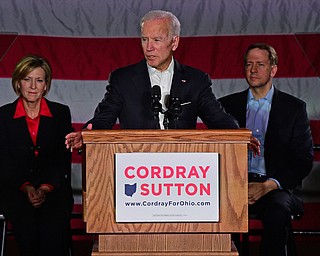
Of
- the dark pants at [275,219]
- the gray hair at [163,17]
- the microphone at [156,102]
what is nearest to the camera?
the microphone at [156,102]

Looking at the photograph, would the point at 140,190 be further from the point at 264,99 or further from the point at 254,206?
the point at 264,99

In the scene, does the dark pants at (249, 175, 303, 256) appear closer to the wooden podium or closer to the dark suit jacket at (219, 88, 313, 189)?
the dark suit jacket at (219, 88, 313, 189)

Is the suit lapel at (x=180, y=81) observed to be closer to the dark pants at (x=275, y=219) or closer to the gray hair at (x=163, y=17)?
the gray hair at (x=163, y=17)

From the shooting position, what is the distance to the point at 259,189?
13.7 feet

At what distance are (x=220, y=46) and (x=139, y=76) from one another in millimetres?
1335

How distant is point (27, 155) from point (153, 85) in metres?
0.83

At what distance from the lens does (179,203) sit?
3.06m

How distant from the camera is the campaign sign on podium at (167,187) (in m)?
3.05

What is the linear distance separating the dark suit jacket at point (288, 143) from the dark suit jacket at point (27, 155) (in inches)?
35.0

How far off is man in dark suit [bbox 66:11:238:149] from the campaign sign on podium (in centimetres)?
55

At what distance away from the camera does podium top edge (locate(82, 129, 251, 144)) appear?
120 inches

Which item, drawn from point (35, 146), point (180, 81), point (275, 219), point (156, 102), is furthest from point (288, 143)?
point (156, 102)

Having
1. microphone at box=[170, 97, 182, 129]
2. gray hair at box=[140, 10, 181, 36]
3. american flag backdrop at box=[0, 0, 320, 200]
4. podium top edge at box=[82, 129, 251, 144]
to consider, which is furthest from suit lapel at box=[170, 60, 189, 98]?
american flag backdrop at box=[0, 0, 320, 200]

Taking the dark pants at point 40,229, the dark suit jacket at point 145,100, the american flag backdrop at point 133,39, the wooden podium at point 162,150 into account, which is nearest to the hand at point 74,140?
the wooden podium at point 162,150
